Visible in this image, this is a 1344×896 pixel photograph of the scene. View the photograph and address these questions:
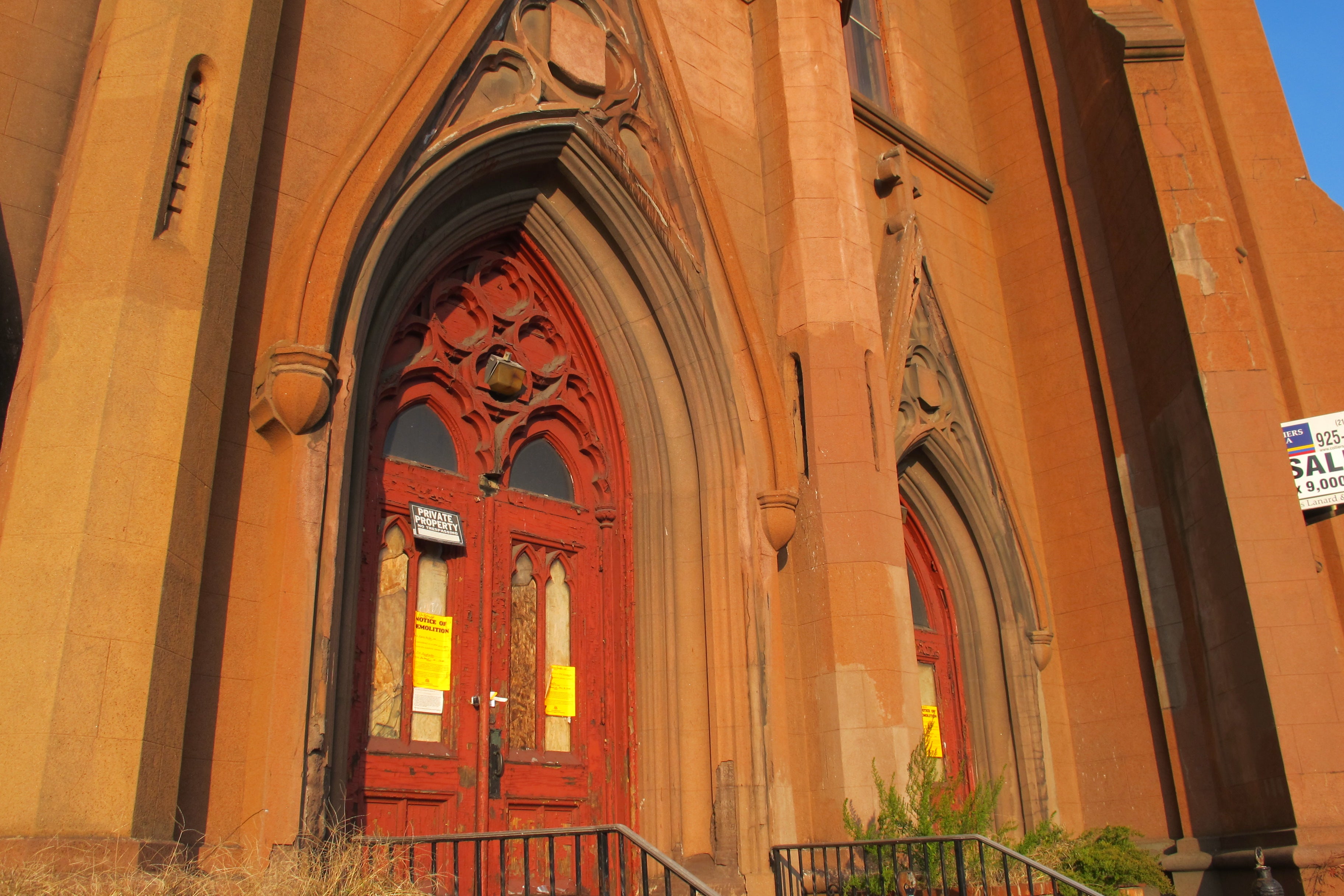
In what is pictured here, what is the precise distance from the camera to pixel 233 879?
466cm

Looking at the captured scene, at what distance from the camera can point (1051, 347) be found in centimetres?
1225

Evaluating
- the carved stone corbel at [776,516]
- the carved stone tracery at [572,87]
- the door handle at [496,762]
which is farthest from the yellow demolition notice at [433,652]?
the carved stone tracery at [572,87]

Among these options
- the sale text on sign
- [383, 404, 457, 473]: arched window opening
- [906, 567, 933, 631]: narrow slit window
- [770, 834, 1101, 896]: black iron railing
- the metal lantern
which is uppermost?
the sale text on sign

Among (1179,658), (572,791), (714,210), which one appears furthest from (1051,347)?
(572,791)

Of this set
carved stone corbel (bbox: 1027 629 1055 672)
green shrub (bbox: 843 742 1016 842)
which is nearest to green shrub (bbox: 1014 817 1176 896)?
green shrub (bbox: 843 742 1016 842)

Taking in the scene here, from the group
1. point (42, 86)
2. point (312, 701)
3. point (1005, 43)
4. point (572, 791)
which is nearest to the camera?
point (312, 701)

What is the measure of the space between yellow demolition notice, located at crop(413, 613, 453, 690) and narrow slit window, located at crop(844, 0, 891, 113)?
8.37m

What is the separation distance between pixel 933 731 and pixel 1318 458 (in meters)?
4.23

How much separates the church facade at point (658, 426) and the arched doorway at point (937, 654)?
45 mm

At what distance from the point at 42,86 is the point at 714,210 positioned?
454 cm

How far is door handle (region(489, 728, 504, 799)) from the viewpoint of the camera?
697 centimetres

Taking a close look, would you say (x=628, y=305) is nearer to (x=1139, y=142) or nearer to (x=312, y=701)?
(x=312, y=701)

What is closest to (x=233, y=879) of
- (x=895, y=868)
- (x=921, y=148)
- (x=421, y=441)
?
(x=421, y=441)

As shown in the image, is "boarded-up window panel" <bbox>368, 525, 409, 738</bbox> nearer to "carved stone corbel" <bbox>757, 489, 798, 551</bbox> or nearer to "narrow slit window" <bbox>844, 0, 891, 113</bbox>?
"carved stone corbel" <bbox>757, 489, 798, 551</bbox>
